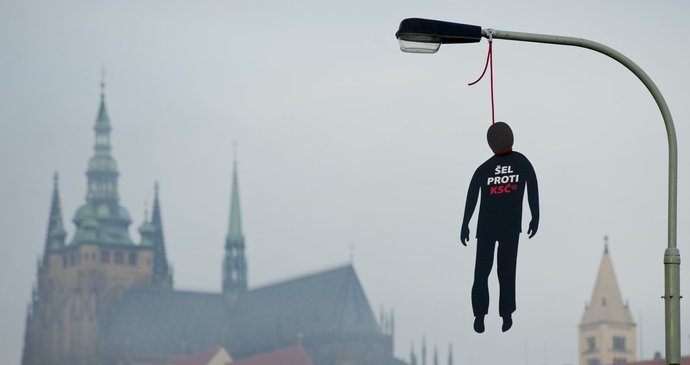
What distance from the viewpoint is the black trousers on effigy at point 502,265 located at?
54.3 feet

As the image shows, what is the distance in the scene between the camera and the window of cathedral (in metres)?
187

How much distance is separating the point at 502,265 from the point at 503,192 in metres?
0.66

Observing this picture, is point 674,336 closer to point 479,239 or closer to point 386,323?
point 479,239

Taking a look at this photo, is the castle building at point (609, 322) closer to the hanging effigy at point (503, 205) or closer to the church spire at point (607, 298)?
the church spire at point (607, 298)

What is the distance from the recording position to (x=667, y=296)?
1658 centimetres

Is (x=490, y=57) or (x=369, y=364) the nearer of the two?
(x=490, y=57)

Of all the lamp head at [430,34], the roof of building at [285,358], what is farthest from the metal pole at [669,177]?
the roof of building at [285,358]

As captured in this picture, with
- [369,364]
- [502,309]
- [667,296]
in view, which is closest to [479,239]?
[502,309]

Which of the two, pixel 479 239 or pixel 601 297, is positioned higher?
pixel 601 297

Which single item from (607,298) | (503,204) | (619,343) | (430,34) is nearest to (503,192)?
(503,204)

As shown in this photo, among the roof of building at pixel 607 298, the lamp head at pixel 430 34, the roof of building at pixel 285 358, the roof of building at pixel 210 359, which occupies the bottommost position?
the lamp head at pixel 430 34

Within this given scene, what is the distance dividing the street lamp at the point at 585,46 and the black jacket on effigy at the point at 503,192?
1111 millimetres

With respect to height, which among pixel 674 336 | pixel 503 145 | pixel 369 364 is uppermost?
pixel 369 364

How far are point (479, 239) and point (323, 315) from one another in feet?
585
